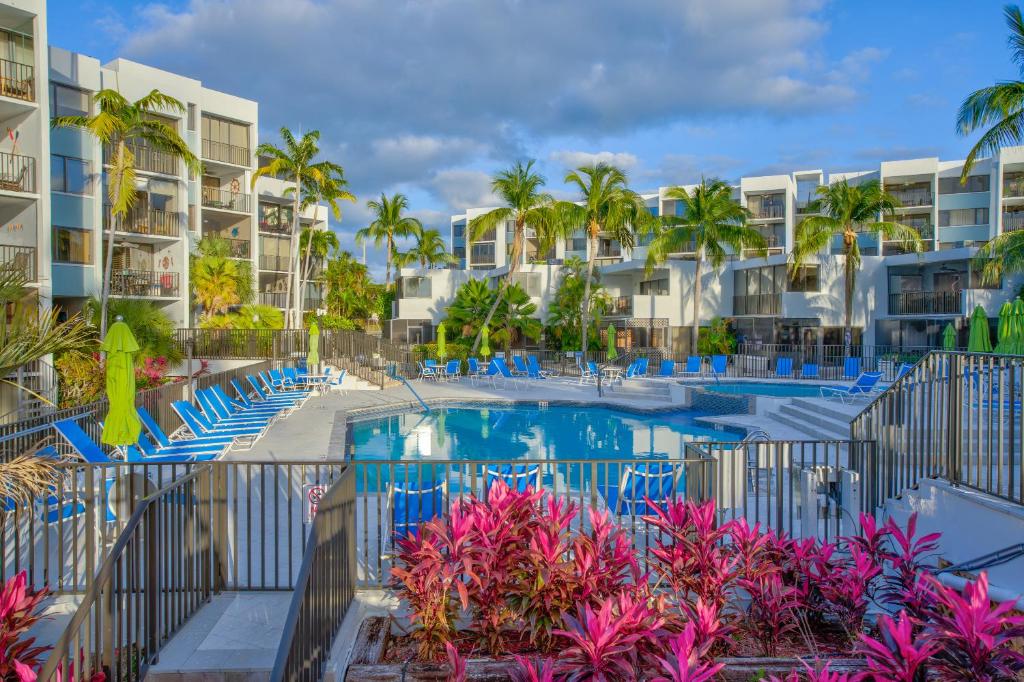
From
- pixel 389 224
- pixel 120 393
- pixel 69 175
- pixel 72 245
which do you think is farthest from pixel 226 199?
pixel 120 393

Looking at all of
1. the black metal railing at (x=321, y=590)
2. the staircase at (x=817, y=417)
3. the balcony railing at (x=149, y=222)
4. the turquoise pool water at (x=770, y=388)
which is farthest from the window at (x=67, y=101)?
the black metal railing at (x=321, y=590)

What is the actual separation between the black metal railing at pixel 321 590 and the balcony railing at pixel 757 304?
102 ft

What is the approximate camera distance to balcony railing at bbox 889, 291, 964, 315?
3098cm

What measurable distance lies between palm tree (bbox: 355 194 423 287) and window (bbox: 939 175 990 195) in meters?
34.4

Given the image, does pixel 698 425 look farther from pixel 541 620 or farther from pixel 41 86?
pixel 41 86

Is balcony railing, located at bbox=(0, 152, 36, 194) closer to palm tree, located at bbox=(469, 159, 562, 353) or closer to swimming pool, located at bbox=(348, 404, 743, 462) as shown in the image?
swimming pool, located at bbox=(348, 404, 743, 462)

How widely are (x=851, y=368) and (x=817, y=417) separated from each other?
10604 millimetres

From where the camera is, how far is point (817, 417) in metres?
15.5

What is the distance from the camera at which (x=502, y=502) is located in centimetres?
446

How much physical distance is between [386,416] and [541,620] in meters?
16.0

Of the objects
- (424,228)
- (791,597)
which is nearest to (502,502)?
(791,597)

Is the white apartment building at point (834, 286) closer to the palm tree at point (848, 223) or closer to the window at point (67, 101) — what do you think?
the palm tree at point (848, 223)

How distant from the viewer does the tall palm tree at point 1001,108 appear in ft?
58.6

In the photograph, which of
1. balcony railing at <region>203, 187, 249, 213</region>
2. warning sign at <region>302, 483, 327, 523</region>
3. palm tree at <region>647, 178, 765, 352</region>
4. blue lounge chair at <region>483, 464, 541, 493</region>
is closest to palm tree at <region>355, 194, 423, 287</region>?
balcony railing at <region>203, 187, 249, 213</region>
